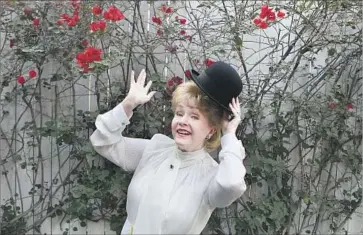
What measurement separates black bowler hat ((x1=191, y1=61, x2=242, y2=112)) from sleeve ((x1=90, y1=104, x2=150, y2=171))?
0.35 metres

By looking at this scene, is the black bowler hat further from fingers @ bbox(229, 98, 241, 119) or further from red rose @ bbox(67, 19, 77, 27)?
red rose @ bbox(67, 19, 77, 27)

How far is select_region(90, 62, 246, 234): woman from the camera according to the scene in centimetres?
208

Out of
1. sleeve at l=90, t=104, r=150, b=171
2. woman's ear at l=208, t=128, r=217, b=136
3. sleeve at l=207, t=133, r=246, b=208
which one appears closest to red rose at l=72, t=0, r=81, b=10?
sleeve at l=90, t=104, r=150, b=171

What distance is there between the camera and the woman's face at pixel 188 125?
2.16 m

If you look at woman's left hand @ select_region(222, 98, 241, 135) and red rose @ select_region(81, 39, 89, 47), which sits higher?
red rose @ select_region(81, 39, 89, 47)

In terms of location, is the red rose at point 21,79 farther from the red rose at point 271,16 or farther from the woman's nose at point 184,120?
the woman's nose at point 184,120

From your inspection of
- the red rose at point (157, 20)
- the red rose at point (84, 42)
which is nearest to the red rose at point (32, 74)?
the red rose at point (84, 42)

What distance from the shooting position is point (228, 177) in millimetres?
2000

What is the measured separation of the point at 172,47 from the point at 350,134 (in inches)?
51.5

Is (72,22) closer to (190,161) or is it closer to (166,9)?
(166,9)

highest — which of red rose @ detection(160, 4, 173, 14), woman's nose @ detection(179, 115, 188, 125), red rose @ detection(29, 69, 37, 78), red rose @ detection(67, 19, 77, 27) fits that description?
red rose @ detection(160, 4, 173, 14)

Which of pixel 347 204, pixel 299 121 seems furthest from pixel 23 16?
pixel 347 204

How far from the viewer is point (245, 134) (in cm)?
373

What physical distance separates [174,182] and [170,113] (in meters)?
1.48
